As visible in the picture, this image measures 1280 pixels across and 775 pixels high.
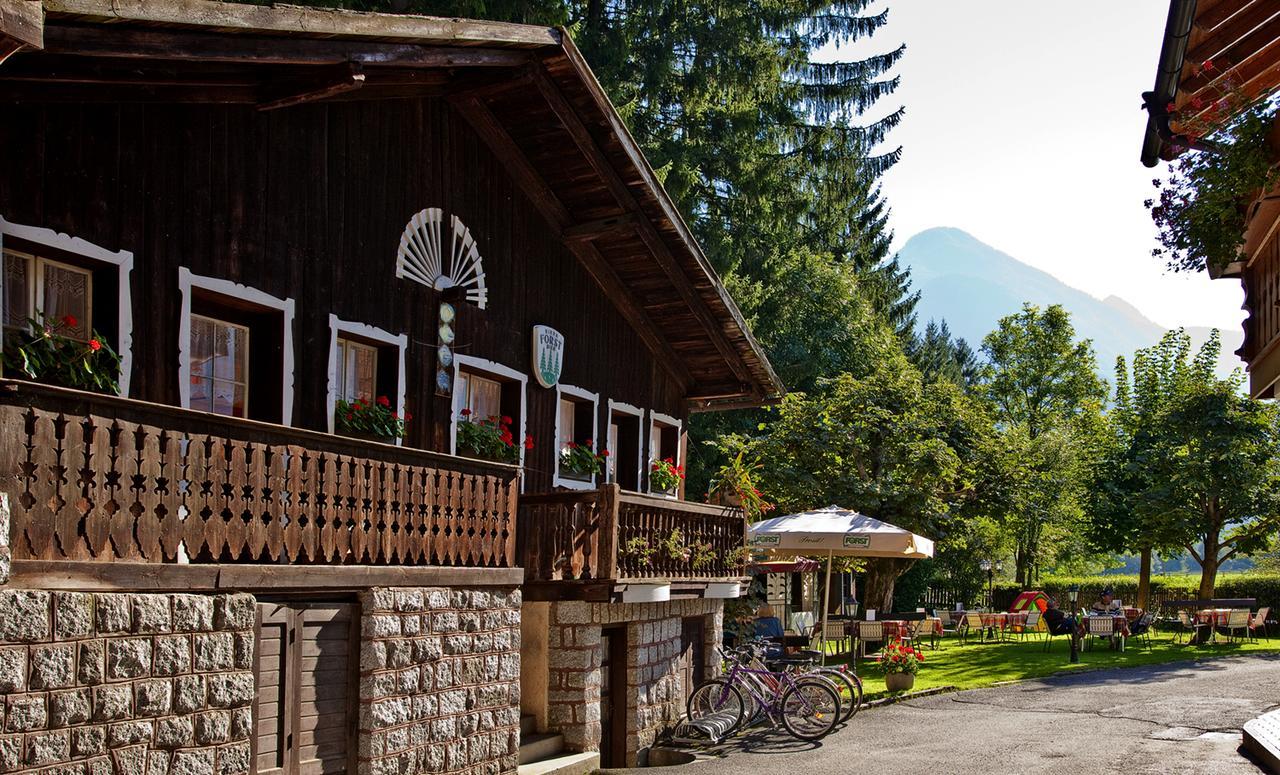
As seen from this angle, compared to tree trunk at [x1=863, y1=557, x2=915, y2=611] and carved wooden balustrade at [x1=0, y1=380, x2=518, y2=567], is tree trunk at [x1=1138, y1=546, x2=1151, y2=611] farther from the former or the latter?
carved wooden balustrade at [x1=0, y1=380, x2=518, y2=567]

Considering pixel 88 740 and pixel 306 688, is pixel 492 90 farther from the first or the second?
pixel 88 740

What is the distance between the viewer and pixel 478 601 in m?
12.3

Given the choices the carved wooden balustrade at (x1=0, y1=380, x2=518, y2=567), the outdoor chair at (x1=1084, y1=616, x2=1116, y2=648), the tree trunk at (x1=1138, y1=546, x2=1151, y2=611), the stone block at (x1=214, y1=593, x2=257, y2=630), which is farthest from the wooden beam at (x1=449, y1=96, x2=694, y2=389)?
the tree trunk at (x1=1138, y1=546, x2=1151, y2=611)

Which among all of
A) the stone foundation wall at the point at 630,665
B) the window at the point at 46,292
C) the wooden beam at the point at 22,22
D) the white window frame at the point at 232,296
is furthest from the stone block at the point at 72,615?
the stone foundation wall at the point at 630,665

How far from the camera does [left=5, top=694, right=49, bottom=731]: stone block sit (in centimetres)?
720

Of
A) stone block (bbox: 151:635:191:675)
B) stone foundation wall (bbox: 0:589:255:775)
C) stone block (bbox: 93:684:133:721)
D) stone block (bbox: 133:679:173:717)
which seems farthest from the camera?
stone block (bbox: 151:635:191:675)

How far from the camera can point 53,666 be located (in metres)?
7.44

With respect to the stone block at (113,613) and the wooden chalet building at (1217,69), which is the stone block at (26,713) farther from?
the wooden chalet building at (1217,69)

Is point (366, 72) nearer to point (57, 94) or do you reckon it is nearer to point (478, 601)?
point (57, 94)

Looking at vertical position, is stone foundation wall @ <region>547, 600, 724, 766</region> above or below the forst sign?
below

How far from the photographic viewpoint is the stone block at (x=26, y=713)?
7.20 meters

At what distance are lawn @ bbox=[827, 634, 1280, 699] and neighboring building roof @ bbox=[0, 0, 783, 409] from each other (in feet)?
21.0

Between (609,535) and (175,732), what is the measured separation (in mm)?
6357

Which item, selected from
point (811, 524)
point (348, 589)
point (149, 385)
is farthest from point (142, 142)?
point (811, 524)
